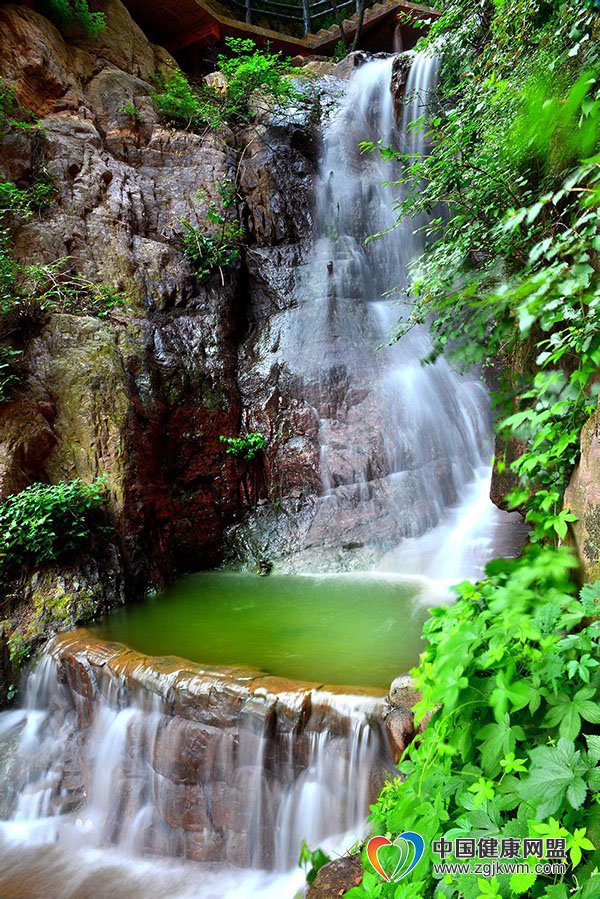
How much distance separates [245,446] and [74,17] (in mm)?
8496

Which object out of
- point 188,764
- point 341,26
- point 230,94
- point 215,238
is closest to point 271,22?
point 341,26

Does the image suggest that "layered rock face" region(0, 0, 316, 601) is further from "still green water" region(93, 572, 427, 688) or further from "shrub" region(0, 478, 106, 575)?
"still green water" region(93, 572, 427, 688)

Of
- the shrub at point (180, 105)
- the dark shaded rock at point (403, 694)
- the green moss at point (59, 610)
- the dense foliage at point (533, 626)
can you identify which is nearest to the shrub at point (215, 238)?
the shrub at point (180, 105)

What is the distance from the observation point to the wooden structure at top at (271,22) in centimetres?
1150

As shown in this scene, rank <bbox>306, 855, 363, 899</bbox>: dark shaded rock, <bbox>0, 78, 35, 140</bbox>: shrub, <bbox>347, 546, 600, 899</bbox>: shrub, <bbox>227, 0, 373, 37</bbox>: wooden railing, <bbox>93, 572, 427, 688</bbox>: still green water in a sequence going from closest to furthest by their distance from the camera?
<bbox>347, 546, 600, 899</bbox>: shrub → <bbox>306, 855, 363, 899</bbox>: dark shaded rock → <bbox>93, 572, 427, 688</bbox>: still green water → <bbox>0, 78, 35, 140</bbox>: shrub → <bbox>227, 0, 373, 37</bbox>: wooden railing

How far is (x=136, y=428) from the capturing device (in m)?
6.74

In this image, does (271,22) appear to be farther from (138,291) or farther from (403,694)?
(403,694)

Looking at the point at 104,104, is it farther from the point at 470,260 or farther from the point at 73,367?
the point at 470,260

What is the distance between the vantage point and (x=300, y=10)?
17141 millimetres

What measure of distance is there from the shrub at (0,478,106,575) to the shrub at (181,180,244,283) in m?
4.22

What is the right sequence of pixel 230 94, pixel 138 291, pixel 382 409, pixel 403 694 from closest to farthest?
pixel 403 694
pixel 382 409
pixel 138 291
pixel 230 94

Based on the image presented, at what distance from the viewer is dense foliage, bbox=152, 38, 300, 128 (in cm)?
975

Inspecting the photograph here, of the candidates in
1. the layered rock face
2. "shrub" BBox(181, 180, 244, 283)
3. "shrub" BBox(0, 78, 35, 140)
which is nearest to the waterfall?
the layered rock face

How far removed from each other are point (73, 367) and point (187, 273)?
2.64 metres
